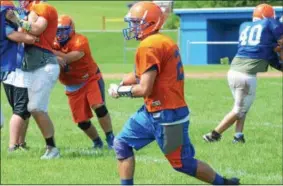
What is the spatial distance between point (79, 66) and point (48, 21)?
1115mm

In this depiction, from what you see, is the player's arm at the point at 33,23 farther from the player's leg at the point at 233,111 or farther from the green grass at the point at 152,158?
the player's leg at the point at 233,111

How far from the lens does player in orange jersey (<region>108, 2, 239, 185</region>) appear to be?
6.18m

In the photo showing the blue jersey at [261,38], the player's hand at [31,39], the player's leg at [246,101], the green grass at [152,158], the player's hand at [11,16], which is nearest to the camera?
the green grass at [152,158]

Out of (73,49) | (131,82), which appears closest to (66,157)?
(73,49)

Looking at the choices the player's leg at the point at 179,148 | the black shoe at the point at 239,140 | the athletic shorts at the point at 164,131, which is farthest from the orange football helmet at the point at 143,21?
the black shoe at the point at 239,140

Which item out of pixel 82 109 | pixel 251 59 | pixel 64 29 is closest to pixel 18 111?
pixel 82 109

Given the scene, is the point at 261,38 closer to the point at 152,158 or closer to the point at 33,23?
the point at 152,158

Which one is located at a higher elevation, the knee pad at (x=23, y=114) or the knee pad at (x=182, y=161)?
the knee pad at (x=182, y=161)

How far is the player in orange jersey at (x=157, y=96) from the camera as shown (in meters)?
6.18

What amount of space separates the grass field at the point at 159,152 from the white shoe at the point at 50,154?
11 cm

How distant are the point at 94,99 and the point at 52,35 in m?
1.24

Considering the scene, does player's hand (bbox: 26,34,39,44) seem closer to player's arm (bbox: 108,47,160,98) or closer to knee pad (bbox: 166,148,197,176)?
player's arm (bbox: 108,47,160,98)

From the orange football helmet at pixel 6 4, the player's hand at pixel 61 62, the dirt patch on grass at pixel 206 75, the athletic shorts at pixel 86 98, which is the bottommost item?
the dirt patch on grass at pixel 206 75

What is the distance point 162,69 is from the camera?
6254 mm
